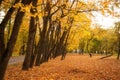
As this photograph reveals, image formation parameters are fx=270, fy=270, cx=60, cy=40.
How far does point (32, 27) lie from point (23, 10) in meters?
7.82

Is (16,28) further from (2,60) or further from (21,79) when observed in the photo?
(21,79)

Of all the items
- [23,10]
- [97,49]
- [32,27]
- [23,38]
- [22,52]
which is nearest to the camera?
[23,10]

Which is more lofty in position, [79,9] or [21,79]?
[79,9]

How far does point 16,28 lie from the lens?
1210 cm

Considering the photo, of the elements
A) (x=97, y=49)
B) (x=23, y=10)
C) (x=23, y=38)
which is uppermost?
(x=23, y=10)

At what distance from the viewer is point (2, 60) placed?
39.7 ft

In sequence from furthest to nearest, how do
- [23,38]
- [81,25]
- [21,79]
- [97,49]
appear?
[97,49], [23,38], [81,25], [21,79]

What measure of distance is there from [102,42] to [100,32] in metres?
32.5

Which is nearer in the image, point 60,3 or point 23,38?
point 60,3

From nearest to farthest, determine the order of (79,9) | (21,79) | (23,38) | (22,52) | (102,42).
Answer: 1. (21,79)
2. (79,9)
3. (23,38)
4. (22,52)
5. (102,42)

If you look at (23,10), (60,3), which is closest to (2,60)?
(23,10)

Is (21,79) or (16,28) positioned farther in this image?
(21,79)

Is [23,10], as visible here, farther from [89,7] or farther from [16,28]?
[89,7]

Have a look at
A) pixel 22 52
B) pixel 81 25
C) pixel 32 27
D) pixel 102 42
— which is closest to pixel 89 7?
pixel 32 27
